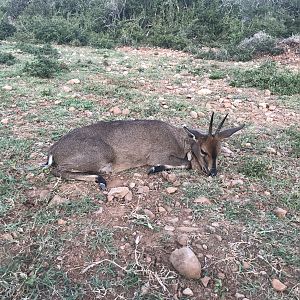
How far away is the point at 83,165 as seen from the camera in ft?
19.2

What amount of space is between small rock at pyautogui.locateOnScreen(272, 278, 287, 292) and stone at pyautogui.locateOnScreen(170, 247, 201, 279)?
2.07 feet

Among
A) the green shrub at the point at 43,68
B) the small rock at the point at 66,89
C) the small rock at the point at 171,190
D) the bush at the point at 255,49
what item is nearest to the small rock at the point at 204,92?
the small rock at the point at 66,89

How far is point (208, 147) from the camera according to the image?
6188mm

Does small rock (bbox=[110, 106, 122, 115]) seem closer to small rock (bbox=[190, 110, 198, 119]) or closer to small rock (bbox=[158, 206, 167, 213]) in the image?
small rock (bbox=[190, 110, 198, 119])

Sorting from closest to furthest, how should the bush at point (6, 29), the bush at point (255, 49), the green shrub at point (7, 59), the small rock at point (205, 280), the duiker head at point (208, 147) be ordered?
the small rock at point (205, 280) < the duiker head at point (208, 147) < the green shrub at point (7, 59) < the bush at point (255, 49) < the bush at point (6, 29)

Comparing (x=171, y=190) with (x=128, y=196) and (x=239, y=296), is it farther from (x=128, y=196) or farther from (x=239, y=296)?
(x=239, y=296)

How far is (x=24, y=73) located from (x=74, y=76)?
43.8 inches

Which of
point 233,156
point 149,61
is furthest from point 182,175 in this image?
point 149,61

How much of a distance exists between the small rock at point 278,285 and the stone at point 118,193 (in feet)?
A: 6.25

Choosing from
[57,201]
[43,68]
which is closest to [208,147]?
[57,201]

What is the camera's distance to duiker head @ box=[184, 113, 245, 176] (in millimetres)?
6043

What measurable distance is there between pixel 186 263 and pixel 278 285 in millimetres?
787

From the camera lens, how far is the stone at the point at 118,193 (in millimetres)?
5246

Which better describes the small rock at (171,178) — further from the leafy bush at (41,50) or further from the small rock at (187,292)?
the leafy bush at (41,50)
